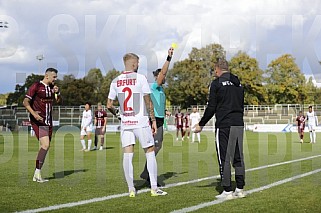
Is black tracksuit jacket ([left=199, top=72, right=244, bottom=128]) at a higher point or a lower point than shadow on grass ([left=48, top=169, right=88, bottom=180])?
higher

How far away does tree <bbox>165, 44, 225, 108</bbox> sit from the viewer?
75938 mm

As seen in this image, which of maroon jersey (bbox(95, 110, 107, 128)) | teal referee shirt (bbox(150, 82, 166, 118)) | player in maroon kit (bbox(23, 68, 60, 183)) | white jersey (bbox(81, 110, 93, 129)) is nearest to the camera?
teal referee shirt (bbox(150, 82, 166, 118))

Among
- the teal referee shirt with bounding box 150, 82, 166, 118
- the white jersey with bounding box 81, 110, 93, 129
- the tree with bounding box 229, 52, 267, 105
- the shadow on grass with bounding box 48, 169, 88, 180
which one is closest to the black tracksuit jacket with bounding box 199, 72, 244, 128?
the teal referee shirt with bounding box 150, 82, 166, 118

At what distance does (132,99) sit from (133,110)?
18cm

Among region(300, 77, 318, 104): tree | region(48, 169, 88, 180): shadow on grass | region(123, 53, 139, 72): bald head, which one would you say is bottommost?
region(48, 169, 88, 180): shadow on grass

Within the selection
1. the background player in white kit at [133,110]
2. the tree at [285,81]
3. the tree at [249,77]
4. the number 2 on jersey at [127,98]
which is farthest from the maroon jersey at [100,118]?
the tree at [285,81]

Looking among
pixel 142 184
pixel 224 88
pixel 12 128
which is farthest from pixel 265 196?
pixel 12 128

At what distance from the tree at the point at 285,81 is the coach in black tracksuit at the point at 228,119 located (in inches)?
2887

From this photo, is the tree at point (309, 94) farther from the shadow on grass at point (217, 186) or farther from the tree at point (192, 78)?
the shadow on grass at point (217, 186)

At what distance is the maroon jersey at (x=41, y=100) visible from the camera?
9.04 metres

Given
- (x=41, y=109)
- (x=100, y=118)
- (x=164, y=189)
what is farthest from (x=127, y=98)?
(x=100, y=118)

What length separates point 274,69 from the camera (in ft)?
269

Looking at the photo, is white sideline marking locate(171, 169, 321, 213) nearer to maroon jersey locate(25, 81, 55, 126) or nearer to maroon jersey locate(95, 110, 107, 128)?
maroon jersey locate(25, 81, 55, 126)

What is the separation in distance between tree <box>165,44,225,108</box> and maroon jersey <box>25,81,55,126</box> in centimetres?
6658
